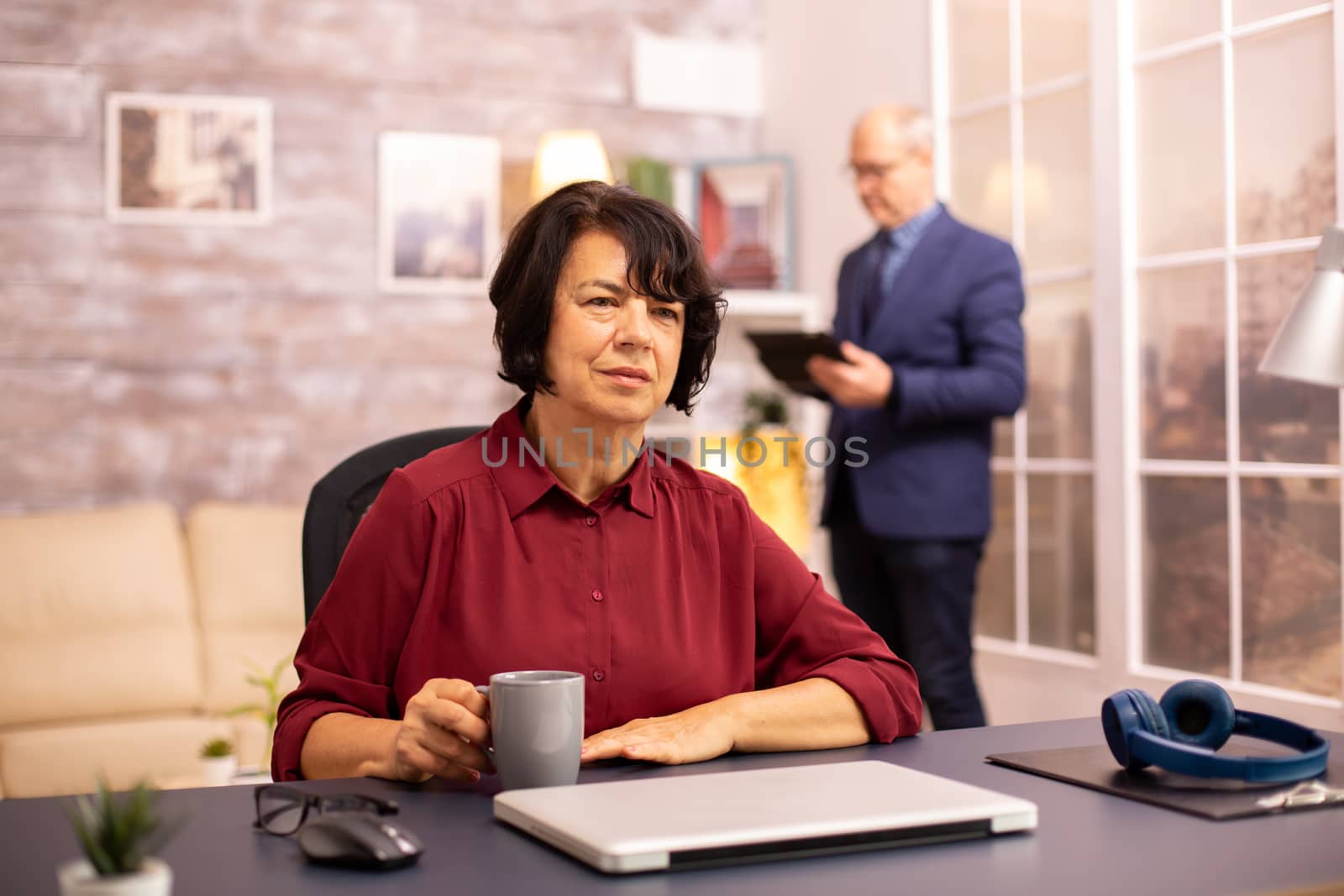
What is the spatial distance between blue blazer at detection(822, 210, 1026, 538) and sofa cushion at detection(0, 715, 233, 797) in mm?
1833

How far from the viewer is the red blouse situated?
134 centimetres

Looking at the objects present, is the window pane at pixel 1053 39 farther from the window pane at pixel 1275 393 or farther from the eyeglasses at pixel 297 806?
the eyeglasses at pixel 297 806

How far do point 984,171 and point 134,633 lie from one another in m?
2.75

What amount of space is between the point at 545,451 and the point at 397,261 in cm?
302

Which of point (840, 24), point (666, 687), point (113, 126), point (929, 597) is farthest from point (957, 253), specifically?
point (113, 126)

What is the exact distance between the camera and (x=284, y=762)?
1.29 metres

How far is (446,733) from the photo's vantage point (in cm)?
112

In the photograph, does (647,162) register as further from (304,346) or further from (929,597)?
(929,597)

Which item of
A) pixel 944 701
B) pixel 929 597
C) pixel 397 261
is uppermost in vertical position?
pixel 397 261

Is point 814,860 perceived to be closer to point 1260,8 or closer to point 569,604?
point 569,604

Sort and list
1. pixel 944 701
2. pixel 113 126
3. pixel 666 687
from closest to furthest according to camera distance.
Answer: pixel 666 687
pixel 944 701
pixel 113 126

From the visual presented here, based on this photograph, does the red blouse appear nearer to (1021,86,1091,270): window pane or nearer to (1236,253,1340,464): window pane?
(1236,253,1340,464): window pane

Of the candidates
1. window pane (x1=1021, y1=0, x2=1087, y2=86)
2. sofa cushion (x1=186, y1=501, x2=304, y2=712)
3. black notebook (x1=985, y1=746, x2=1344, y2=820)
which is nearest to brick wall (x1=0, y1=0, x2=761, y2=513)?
sofa cushion (x1=186, y1=501, x2=304, y2=712)

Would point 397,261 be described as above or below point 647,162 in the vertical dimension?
below
